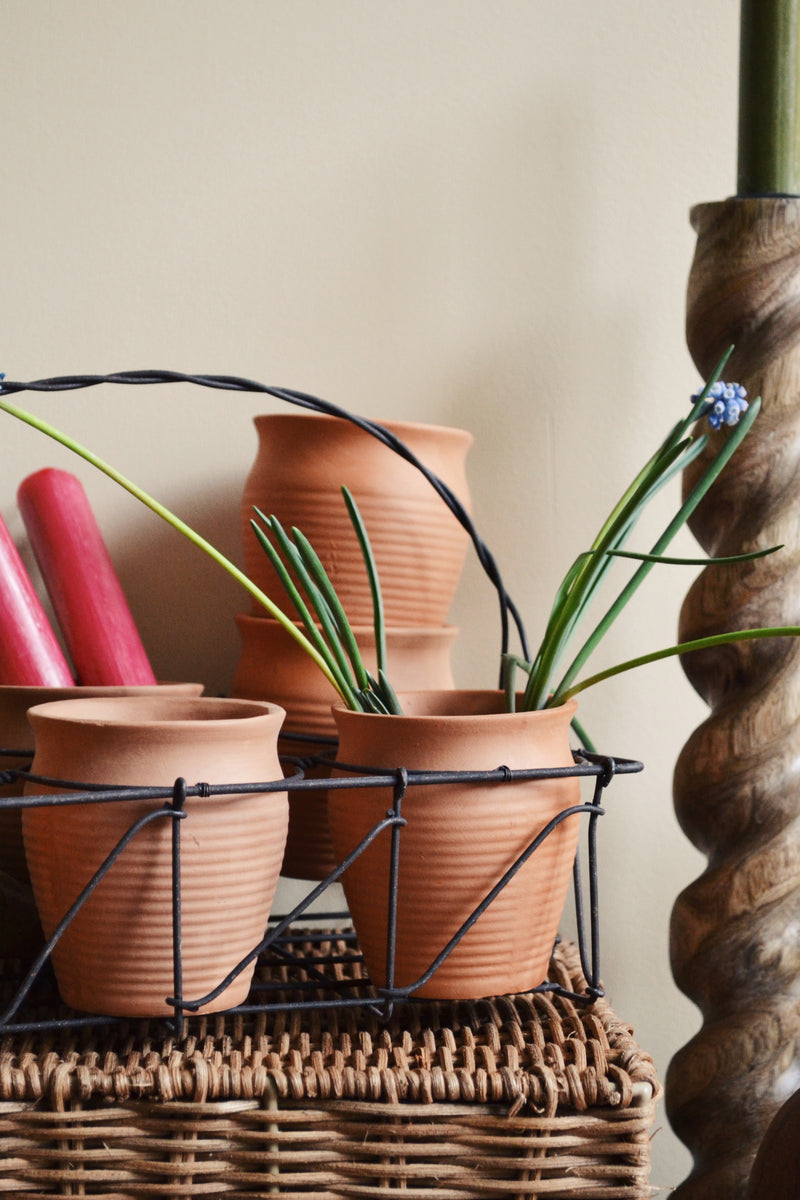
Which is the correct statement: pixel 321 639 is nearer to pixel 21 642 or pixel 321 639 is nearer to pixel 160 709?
pixel 160 709

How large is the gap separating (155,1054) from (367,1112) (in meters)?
0.11

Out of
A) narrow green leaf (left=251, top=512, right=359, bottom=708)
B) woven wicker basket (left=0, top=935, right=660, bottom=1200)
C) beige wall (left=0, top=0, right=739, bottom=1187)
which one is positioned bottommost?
woven wicker basket (left=0, top=935, right=660, bottom=1200)

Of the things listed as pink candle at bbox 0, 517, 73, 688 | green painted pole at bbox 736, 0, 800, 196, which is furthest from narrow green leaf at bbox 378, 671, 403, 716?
green painted pole at bbox 736, 0, 800, 196

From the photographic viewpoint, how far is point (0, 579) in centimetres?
71

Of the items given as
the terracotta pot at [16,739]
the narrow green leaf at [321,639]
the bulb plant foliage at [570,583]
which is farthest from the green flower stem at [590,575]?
the terracotta pot at [16,739]

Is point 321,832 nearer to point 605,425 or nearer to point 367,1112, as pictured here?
point 367,1112

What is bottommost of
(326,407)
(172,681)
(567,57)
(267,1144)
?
(267,1144)

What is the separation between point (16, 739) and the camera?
2.20 ft

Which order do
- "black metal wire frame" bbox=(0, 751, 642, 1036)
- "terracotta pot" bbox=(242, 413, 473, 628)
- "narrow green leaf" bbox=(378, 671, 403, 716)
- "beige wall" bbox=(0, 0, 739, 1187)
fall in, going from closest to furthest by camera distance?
"black metal wire frame" bbox=(0, 751, 642, 1036)
"narrow green leaf" bbox=(378, 671, 403, 716)
"terracotta pot" bbox=(242, 413, 473, 628)
"beige wall" bbox=(0, 0, 739, 1187)

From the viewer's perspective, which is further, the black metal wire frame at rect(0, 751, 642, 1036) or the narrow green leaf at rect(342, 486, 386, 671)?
the narrow green leaf at rect(342, 486, 386, 671)

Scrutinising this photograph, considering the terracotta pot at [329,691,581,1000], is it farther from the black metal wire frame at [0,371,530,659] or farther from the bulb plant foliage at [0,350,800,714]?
the black metal wire frame at [0,371,530,659]

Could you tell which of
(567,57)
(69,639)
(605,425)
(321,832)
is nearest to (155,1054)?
(321,832)

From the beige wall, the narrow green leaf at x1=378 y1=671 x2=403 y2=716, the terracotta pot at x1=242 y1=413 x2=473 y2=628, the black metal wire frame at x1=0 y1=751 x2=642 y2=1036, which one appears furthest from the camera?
the beige wall

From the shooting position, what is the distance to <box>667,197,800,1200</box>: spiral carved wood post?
29.3 inches
